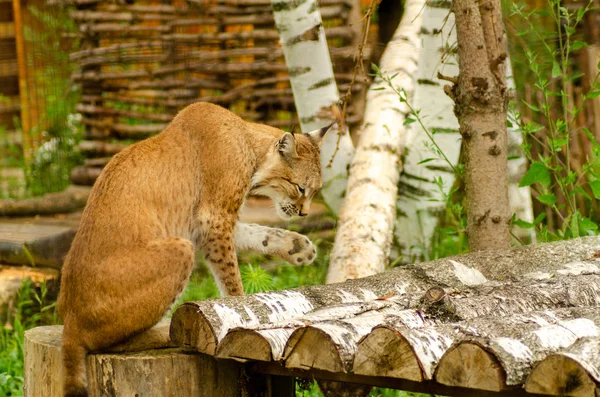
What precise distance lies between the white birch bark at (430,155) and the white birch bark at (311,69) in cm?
48

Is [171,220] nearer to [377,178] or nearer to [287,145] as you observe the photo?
[287,145]

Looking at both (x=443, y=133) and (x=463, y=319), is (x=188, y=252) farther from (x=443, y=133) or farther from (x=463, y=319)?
(x=443, y=133)

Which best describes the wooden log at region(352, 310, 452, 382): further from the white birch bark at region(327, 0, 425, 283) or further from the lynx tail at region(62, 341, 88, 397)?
the white birch bark at region(327, 0, 425, 283)

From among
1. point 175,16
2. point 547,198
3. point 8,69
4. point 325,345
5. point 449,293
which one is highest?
point 8,69

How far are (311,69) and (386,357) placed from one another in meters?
3.36

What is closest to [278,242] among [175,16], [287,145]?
[287,145]

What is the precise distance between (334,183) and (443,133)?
2.75 ft

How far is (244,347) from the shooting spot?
290 centimetres

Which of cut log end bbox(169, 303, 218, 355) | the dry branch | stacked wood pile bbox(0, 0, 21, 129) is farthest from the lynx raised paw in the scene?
stacked wood pile bbox(0, 0, 21, 129)

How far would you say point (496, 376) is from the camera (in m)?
2.43

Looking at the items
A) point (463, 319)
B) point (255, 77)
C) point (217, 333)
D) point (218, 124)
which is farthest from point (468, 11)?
point (255, 77)

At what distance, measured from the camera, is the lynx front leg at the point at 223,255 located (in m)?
4.08

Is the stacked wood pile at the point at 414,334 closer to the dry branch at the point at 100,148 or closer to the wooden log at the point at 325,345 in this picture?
the wooden log at the point at 325,345

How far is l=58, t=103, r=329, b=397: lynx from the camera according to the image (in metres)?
3.30
